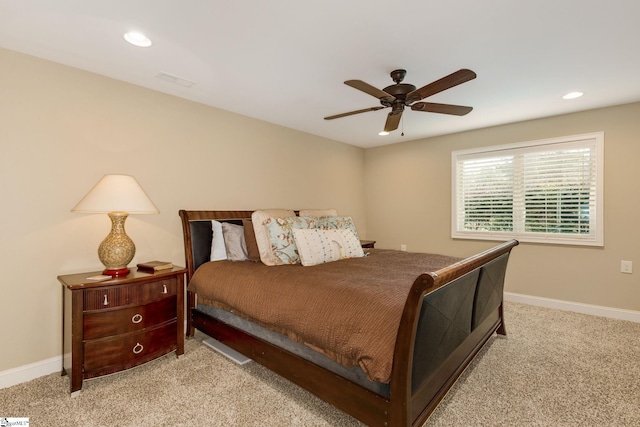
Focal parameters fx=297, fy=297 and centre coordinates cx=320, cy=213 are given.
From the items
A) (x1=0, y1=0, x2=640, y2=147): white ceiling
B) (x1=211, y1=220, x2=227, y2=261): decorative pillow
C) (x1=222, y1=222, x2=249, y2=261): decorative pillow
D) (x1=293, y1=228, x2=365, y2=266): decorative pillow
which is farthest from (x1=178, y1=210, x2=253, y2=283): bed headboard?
(x1=0, y1=0, x2=640, y2=147): white ceiling

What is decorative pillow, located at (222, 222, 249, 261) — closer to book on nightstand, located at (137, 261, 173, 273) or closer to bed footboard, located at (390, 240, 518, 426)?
book on nightstand, located at (137, 261, 173, 273)

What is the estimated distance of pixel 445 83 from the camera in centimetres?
188

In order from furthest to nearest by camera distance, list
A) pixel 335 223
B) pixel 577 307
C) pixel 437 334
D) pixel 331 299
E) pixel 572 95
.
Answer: pixel 577 307
pixel 335 223
pixel 572 95
pixel 331 299
pixel 437 334

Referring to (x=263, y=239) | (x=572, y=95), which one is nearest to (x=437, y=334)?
(x=263, y=239)

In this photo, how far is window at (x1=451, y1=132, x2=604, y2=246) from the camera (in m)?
3.42

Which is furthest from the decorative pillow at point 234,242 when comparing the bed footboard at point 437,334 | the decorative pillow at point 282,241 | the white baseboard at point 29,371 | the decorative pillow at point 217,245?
the bed footboard at point 437,334

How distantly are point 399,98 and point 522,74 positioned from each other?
115cm

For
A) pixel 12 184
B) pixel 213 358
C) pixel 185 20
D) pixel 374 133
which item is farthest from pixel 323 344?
pixel 374 133

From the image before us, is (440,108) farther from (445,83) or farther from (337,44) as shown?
(337,44)

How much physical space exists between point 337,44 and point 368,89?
0.39m

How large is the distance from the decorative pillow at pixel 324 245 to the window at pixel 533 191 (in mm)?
2244

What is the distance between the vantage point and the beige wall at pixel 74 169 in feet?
6.93

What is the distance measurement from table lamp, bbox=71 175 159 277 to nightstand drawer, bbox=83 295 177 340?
0.29 metres

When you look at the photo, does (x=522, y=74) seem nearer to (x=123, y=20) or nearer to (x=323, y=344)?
(x=323, y=344)
